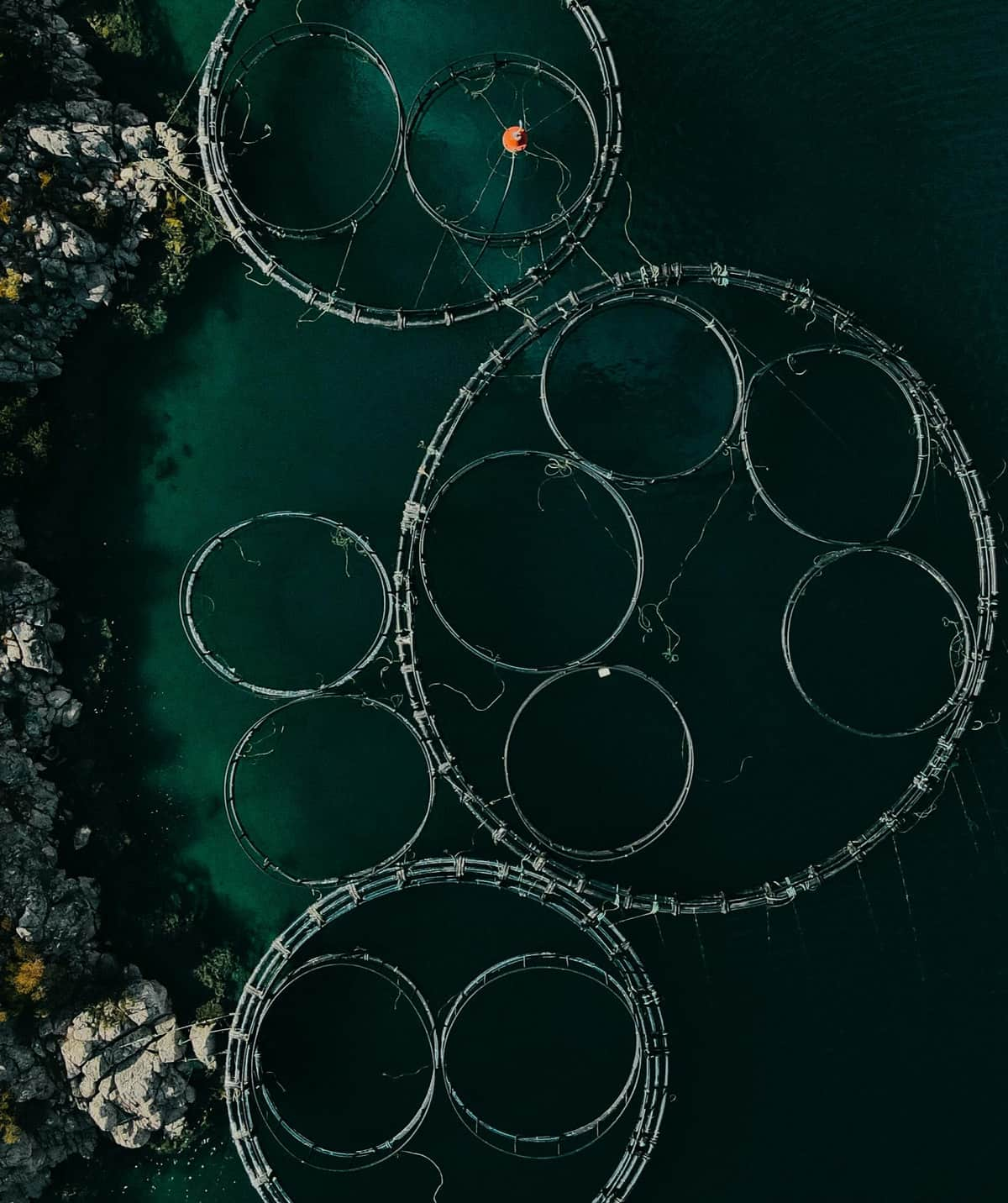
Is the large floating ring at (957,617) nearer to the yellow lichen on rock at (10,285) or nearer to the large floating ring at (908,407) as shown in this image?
the large floating ring at (908,407)

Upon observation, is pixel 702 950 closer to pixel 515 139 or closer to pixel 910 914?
pixel 910 914

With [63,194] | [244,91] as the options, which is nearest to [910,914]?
[244,91]

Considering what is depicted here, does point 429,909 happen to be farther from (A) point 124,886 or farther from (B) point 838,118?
(B) point 838,118

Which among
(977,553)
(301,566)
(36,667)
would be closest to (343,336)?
(301,566)

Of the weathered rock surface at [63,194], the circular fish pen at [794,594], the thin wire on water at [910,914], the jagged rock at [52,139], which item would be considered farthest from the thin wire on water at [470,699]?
the jagged rock at [52,139]

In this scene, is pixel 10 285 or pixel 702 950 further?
pixel 702 950
